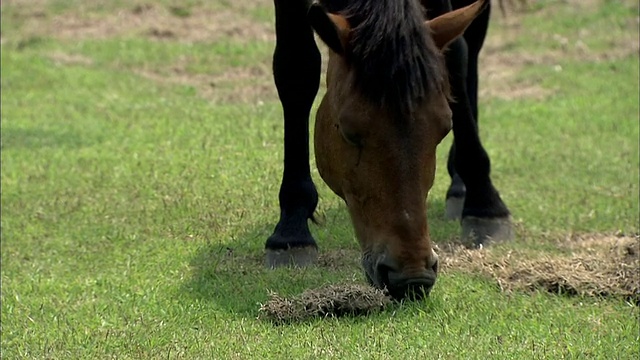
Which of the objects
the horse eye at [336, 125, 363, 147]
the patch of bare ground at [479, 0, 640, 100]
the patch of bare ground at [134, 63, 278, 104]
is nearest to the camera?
the horse eye at [336, 125, 363, 147]

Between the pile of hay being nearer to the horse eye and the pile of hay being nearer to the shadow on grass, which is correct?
the shadow on grass

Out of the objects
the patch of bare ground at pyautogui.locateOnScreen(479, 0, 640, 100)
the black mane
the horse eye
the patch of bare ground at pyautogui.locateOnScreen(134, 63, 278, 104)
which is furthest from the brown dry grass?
the patch of bare ground at pyautogui.locateOnScreen(479, 0, 640, 100)

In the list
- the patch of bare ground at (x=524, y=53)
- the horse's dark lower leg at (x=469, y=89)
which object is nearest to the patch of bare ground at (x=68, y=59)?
the patch of bare ground at (x=524, y=53)

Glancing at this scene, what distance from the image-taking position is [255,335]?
4898 millimetres

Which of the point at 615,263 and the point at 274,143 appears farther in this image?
the point at 274,143

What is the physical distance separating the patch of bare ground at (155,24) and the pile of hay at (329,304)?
1046cm

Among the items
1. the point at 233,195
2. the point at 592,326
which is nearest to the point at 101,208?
the point at 233,195

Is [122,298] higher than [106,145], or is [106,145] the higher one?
[122,298]

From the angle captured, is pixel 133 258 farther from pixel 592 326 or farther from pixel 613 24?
pixel 613 24

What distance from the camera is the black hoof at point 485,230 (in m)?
6.93

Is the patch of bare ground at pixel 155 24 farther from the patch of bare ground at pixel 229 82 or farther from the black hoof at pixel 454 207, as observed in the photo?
the black hoof at pixel 454 207

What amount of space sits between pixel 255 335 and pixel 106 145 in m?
5.29

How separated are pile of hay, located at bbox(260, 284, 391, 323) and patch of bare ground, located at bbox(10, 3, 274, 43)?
34.3 ft

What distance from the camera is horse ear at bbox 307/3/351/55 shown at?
4.66 metres
